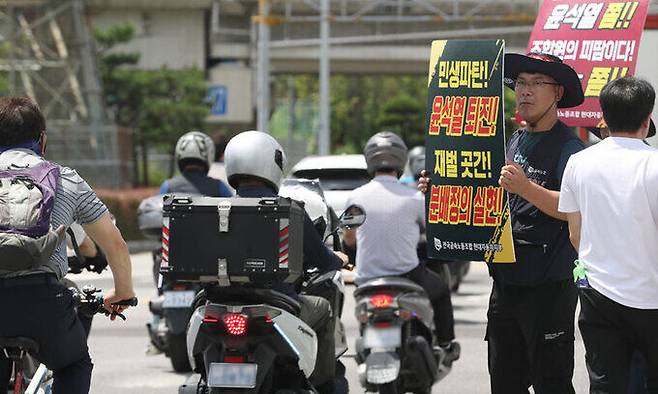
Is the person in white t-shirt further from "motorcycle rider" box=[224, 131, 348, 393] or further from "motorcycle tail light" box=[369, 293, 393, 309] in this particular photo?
"motorcycle tail light" box=[369, 293, 393, 309]

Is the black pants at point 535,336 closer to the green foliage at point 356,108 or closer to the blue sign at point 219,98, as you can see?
the blue sign at point 219,98

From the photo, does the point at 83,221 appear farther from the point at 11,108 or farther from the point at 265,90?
the point at 265,90

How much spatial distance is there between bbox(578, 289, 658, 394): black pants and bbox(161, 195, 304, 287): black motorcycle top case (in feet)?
4.27

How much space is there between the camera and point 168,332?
1113 cm

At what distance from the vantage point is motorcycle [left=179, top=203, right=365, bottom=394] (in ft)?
20.7

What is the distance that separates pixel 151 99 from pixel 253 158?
1621 inches

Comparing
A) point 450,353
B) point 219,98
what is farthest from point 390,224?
point 219,98

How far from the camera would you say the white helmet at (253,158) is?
269 inches

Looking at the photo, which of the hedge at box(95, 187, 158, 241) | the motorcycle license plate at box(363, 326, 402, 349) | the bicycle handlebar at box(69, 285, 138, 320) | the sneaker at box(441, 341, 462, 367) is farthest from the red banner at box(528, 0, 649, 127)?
the hedge at box(95, 187, 158, 241)

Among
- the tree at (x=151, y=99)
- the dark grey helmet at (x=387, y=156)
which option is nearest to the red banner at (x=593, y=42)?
the dark grey helmet at (x=387, y=156)

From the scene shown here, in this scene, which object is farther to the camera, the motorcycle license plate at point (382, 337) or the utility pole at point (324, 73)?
the utility pole at point (324, 73)

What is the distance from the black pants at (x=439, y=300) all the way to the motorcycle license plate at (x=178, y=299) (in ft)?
6.42

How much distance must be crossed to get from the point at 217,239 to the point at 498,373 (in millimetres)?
1535

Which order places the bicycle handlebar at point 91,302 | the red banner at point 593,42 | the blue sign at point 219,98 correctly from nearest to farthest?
the bicycle handlebar at point 91,302, the red banner at point 593,42, the blue sign at point 219,98
